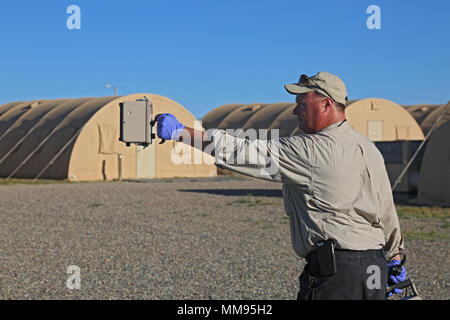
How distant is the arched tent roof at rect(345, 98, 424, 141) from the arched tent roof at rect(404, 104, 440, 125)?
8973 mm

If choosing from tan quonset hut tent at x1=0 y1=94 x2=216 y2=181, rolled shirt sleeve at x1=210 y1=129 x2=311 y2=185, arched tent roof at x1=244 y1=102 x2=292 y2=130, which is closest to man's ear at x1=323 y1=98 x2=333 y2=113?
rolled shirt sleeve at x1=210 y1=129 x2=311 y2=185

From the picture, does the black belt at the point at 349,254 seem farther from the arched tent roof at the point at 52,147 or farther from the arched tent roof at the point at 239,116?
the arched tent roof at the point at 239,116

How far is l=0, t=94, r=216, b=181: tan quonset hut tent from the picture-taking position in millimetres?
24922

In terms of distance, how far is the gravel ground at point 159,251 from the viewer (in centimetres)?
702

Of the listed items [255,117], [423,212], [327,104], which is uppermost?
[327,104]

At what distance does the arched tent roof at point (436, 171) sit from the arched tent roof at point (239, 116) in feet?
59.9

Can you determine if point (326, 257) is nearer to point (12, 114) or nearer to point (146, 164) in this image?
point (146, 164)

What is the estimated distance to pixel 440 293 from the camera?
22.9 ft

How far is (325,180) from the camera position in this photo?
9.86 feet

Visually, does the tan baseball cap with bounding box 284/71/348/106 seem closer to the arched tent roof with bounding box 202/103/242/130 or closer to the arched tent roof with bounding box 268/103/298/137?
the arched tent roof with bounding box 268/103/298/137

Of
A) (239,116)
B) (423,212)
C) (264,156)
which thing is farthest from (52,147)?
(264,156)

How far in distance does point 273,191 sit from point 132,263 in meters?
12.9

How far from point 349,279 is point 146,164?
80.0ft
